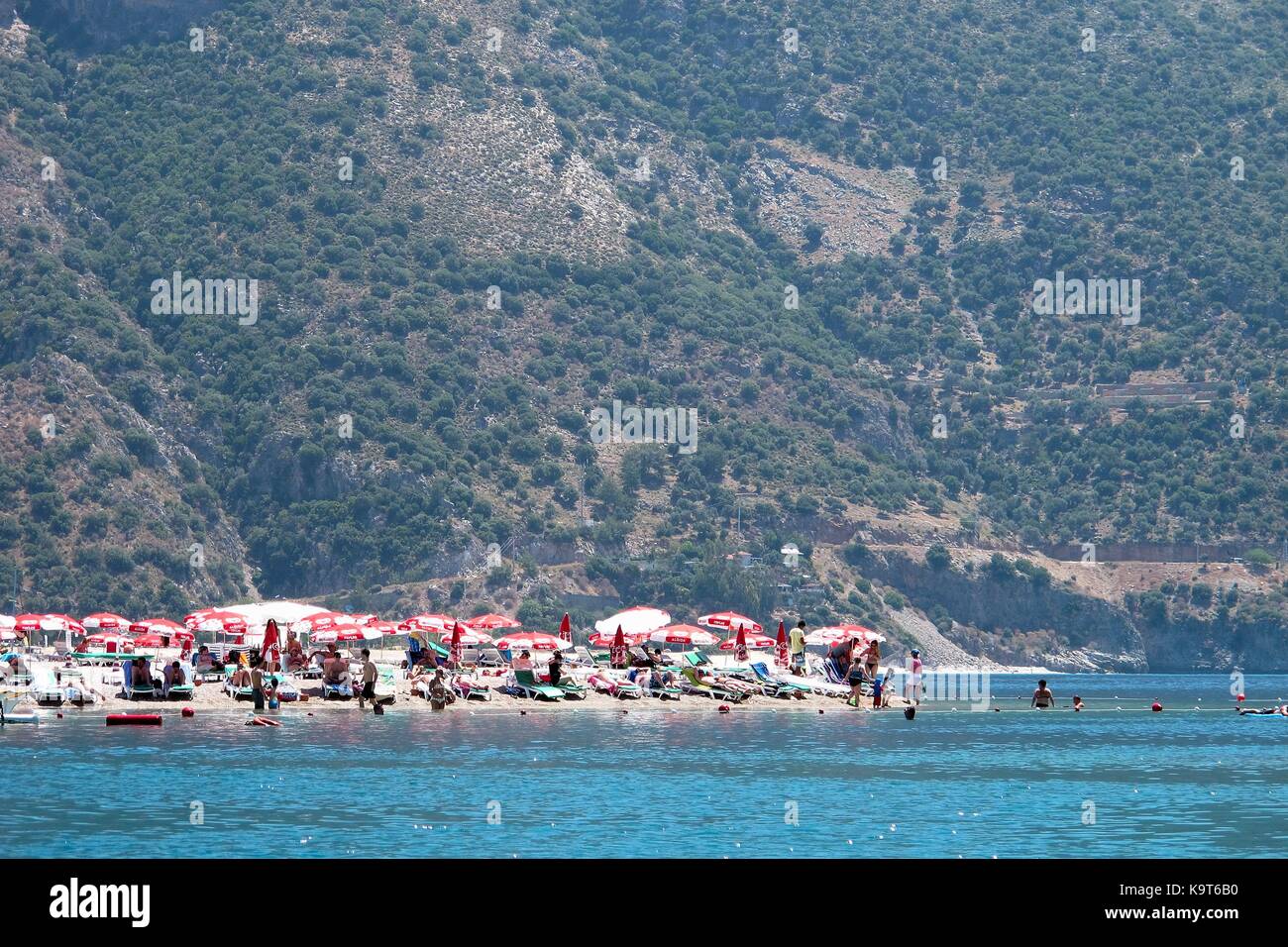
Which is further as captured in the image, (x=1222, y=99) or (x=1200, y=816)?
(x=1222, y=99)

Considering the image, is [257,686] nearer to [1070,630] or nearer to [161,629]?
[161,629]

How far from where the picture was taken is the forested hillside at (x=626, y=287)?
108875 millimetres

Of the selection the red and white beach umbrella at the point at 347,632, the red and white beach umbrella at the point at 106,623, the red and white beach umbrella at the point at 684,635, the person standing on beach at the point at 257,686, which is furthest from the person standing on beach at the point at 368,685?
the red and white beach umbrella at the point at 684,635

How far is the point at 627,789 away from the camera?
1363 inches

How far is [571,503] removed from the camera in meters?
113

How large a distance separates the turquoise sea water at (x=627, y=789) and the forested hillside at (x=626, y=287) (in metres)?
56.8

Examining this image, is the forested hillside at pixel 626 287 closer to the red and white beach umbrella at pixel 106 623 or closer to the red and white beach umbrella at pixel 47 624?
the red and white beach umbrella at pixel 106 623

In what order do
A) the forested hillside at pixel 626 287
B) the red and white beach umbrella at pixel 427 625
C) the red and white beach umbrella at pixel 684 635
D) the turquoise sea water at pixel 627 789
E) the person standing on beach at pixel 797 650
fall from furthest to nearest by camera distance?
→ the forested hillside at pixel 626 287, the red and white beach umbrella at pixel 684 635, the red and white beach umbrella at pixel 427 625, the person standing on beach at pixel 797 650, the turquoise sea water at pixel 627 789

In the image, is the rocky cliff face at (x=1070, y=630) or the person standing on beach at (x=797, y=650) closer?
the person standing on beach at (x=797, y=650)

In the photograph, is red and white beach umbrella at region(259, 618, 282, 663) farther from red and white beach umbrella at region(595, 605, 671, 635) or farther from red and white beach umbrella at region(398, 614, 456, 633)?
red and white beach umbrella at region(595, 605, 671, 635)

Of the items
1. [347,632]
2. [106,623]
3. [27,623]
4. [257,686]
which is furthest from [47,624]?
[257,686]

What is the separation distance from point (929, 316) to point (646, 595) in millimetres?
45773
